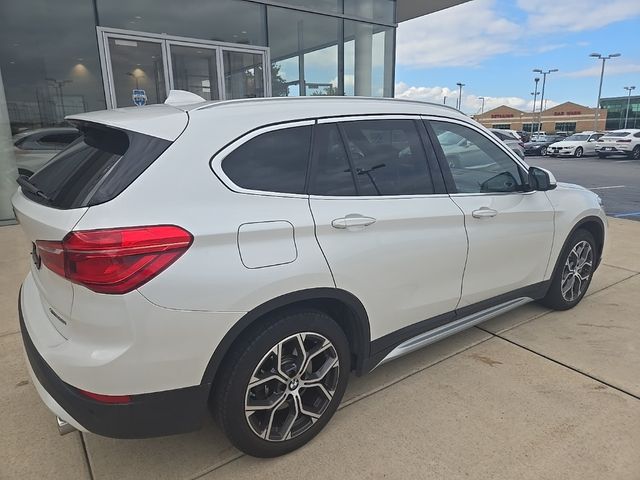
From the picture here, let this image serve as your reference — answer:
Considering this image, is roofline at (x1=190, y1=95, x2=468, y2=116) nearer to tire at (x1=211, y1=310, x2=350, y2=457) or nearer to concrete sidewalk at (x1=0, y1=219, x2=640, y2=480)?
tire at (x1=211, y1=310, x2=350, y2=457)

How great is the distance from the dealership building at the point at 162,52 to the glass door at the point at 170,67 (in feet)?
0.06

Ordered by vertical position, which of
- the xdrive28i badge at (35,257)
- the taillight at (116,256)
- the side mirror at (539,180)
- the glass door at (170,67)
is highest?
the glass door at (170,67)

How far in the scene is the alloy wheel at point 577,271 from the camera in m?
3.97

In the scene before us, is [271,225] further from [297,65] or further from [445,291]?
[297,65]

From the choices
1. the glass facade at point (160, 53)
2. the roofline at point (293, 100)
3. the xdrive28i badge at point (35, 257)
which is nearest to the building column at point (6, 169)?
the glass facade at point (160, 53)

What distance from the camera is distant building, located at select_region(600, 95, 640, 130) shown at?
7075 centimetres

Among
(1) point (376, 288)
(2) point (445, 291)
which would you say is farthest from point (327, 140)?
(2) point (445, 291)

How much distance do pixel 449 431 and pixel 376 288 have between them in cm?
88

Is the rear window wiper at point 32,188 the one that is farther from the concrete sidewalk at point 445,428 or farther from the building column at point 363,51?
the building column at point 363,51

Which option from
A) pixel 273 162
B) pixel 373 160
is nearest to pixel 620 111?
pixel 373 160

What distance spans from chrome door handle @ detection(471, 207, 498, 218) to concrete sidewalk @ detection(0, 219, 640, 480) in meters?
1.04

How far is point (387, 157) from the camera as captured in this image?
2.69m

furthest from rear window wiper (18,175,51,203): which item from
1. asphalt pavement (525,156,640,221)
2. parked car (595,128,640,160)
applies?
parked car (595,128,640,160)

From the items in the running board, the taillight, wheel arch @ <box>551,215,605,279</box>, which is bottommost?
the running board
